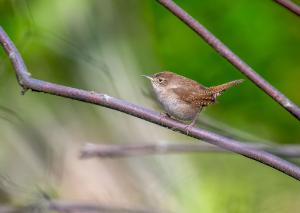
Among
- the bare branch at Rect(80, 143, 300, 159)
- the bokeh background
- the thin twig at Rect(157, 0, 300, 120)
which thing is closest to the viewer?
the thin twig at Rect(157, 0, 300, 120)

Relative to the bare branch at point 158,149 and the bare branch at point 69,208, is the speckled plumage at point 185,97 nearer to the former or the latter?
the bare branch at point 158,149

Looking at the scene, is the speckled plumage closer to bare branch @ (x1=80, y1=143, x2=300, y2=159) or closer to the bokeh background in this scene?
the bokeh background

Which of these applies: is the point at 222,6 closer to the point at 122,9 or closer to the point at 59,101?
the point at 122,9

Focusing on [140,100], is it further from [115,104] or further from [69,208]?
[115,104]

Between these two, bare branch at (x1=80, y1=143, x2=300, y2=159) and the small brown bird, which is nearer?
bare branch at (x1=80, y1=143, x2=300, y2=159)

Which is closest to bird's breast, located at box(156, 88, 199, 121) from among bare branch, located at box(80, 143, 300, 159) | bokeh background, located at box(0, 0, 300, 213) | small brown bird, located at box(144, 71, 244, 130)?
small brown bird, located at box(144, 71, 244, 130)

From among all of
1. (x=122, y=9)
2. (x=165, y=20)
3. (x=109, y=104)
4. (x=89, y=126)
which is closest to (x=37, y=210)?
(x=109, y=104)

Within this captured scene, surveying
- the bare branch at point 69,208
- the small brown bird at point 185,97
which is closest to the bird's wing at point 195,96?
the small brown bird at point 185,97
